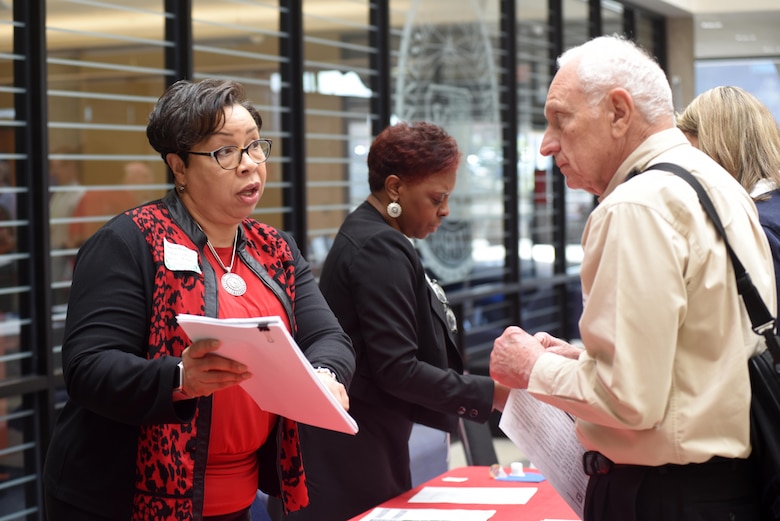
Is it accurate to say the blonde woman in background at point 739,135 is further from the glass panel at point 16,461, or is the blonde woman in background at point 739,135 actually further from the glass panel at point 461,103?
the glass panel at point 461,103

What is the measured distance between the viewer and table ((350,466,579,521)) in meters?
2.65

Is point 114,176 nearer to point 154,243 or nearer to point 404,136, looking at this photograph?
point 404,136

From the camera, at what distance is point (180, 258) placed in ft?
7.14

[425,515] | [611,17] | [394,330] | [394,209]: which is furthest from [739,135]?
[611,17]

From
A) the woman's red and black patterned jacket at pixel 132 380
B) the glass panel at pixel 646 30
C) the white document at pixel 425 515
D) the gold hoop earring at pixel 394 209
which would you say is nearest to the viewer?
the woman's red and black patterned jacket at pixel 132 380

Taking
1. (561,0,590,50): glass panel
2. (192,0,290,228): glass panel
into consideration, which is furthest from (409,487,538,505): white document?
(561,0,590,50): glass panel

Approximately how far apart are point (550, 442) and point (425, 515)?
514mm

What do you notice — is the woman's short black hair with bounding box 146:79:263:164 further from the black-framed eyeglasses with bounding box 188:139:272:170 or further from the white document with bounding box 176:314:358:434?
the white document with bounding box 176:314:358:434

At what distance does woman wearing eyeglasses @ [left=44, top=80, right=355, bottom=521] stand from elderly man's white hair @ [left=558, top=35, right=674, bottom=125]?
2.59 ft

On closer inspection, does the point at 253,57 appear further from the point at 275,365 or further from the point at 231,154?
the point at 275,365

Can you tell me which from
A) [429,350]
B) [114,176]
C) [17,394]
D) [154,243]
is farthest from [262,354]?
[114,176]

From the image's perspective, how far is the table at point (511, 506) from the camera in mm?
2652

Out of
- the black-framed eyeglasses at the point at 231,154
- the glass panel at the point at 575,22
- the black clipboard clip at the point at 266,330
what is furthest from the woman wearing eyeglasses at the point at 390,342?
the glass panel at the point at 575,22

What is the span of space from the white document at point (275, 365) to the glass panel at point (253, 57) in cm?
333
